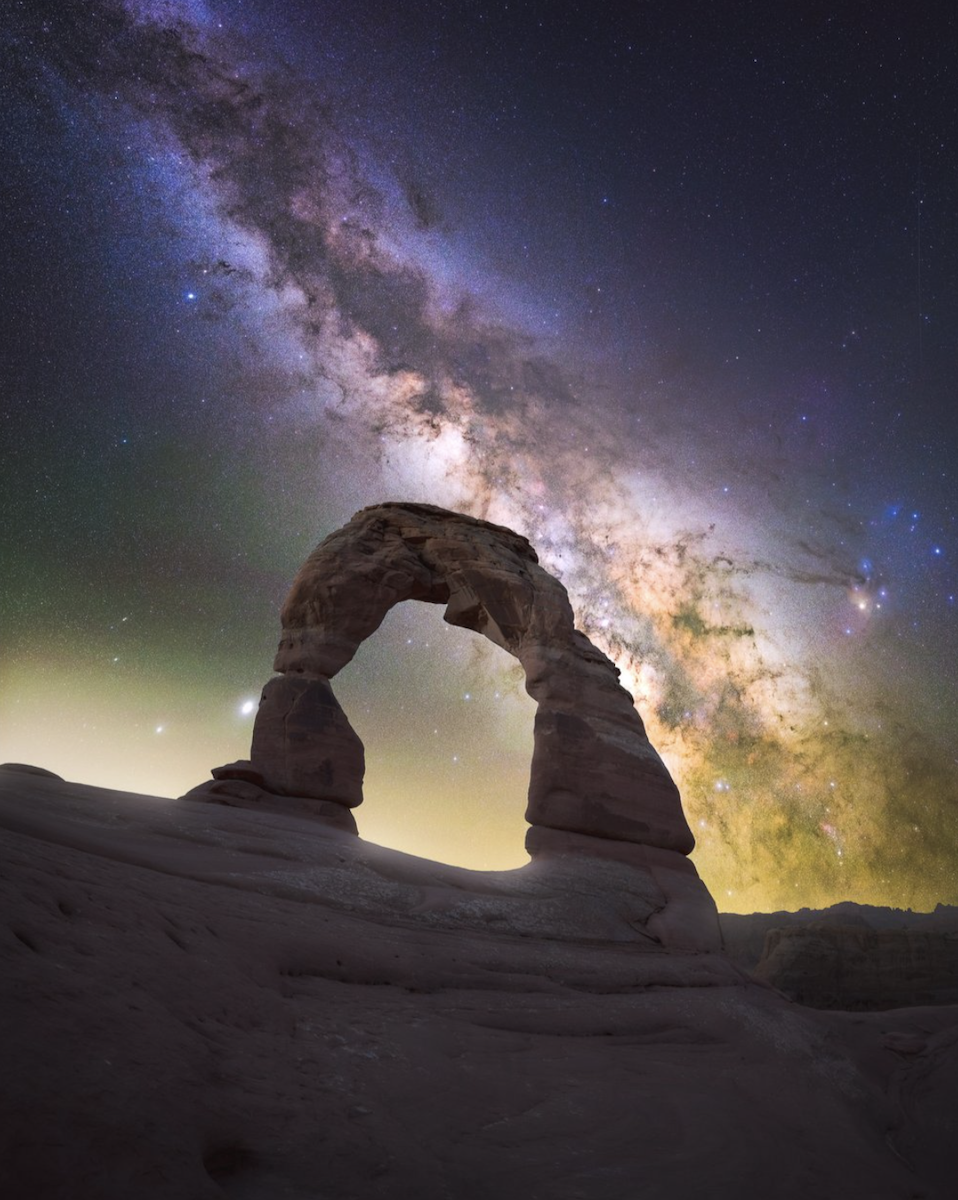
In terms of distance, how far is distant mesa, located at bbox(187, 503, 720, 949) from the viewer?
13.5 m

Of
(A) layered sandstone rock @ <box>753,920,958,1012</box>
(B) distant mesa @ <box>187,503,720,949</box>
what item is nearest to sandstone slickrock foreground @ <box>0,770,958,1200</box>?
(B) distant mesa @ <box>187,503,720,949</box>

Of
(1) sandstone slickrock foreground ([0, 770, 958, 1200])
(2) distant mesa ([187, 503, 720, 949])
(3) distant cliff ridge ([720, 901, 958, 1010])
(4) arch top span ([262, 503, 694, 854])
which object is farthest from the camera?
(3) distant cliff ridge ([720, 901, 958, 1010])

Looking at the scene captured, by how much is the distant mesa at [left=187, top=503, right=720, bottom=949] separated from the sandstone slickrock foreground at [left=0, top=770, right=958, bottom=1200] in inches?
141

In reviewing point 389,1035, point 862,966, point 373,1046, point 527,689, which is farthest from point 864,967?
point 373,1046

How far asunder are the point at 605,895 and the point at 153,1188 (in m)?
10.1

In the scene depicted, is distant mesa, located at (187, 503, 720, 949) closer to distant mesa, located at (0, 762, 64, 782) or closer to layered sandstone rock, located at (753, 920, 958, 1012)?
distant mesa, located at (0, 762, 64, 782)

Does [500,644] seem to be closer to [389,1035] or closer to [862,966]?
[389,1035]

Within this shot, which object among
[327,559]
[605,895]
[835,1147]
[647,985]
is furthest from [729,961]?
[327,559]

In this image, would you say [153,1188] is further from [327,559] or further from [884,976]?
[884,976]

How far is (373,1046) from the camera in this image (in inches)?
173

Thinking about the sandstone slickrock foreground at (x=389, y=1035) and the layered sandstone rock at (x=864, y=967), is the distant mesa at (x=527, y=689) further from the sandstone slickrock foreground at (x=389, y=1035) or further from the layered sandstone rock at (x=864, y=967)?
the layered sandstone rock at (x=864, y=967)

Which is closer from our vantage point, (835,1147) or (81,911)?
(81,911)

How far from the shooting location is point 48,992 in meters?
2.93

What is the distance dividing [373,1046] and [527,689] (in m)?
12.3
